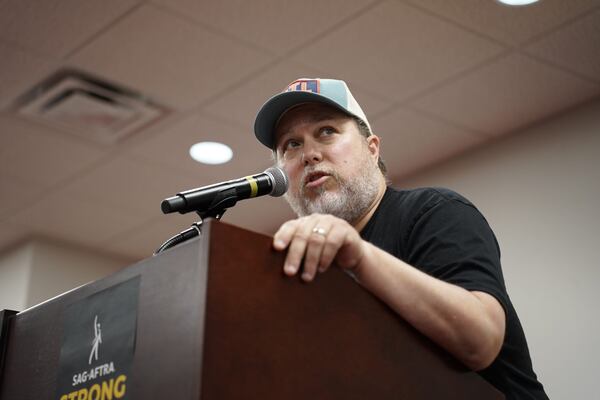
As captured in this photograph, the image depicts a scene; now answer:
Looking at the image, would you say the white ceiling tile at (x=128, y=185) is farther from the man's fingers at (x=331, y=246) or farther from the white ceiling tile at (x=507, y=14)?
the man's fingers at (x=331, y=246)

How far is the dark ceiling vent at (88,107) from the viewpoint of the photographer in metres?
3.36

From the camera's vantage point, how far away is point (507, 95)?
3.53m

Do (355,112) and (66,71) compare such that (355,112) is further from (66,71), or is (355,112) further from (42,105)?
(42,105)

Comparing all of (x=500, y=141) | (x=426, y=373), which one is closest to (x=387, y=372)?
(x=426, y=373)

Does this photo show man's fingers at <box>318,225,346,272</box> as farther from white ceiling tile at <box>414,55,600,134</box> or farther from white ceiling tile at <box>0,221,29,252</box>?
white ceiling tile at <box>0,221,29,252</box>

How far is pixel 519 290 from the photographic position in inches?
145

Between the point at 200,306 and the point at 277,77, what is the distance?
8.61 ft

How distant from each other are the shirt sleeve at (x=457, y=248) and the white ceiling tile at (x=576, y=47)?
2050mm

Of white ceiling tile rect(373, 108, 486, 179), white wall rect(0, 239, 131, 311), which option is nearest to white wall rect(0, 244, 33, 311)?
white wall rect(0, 239, 131, 311)

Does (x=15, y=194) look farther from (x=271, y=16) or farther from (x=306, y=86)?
(x=306, y=86)

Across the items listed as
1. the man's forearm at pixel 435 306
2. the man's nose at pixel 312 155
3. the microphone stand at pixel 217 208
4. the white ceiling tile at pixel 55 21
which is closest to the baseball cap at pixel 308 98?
the man's nose at pixel 312 155

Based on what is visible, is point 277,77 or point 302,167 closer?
point 302,167

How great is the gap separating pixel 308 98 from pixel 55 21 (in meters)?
1.61

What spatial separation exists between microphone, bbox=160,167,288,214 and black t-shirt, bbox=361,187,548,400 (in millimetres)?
239
